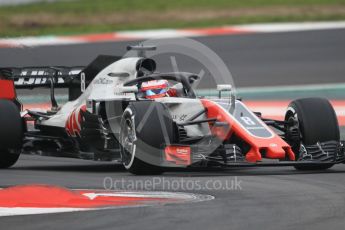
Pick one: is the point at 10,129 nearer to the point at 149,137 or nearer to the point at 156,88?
the point at 156,88

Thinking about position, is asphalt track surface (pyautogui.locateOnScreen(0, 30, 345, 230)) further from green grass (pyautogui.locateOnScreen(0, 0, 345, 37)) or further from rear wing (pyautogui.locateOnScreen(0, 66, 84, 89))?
green grass (pyautogui.locateOnScreen(0, 0, 345, 37))

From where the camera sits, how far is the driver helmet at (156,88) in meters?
11.8

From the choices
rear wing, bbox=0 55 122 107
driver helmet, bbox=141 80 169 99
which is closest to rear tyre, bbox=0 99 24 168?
rear wing, bbox=0 55 122 107

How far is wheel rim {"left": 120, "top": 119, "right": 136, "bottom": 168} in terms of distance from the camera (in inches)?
431

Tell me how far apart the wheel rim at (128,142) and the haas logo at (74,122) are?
41.9 inches

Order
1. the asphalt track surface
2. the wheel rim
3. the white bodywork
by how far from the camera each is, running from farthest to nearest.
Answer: the white bodywork
the wheel rim
the asphalt track surface

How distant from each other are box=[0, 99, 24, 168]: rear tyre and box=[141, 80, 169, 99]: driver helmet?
1672mm

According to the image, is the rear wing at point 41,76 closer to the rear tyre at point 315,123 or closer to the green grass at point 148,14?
the rear tyre at point 315,123

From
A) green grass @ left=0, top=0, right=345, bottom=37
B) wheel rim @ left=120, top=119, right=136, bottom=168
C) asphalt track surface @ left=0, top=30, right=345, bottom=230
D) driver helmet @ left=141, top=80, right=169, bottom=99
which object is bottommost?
asphalt track surface @ left=0, top=30, right=345, bottom=230

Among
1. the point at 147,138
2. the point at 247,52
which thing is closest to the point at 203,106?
the point at 147,138

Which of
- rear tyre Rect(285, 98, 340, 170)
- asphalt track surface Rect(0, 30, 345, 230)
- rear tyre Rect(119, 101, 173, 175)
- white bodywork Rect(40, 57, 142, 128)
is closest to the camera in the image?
asphalt track surface Rect(0, 30, 345, 230)

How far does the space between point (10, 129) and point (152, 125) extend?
236cm

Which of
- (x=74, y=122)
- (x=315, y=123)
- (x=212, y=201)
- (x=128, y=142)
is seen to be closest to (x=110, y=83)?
(x=74, y=122)

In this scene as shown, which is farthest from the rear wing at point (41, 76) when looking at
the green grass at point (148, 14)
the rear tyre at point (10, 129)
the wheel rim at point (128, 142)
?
the green grass at point (148, 14)
